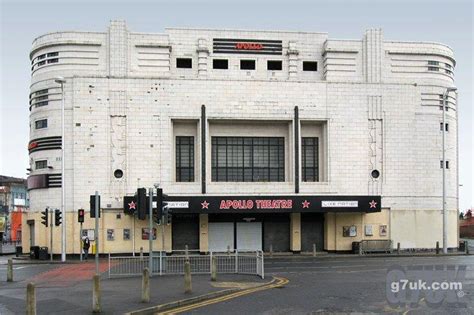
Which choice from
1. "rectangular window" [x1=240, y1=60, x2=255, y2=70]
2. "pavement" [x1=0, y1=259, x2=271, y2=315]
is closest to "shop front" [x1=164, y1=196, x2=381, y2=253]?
"rectangular window" [x1=240, y1=60, x2=255, y2=70]

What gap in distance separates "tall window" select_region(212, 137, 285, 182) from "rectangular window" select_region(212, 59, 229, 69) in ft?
18.8

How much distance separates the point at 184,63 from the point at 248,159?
→ 9.08 meters

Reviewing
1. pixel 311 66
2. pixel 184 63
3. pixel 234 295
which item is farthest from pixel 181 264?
pixel 311 66

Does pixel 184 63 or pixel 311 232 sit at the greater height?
pixel 184 63

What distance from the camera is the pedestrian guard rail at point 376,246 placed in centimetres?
4678

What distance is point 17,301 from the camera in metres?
18.1

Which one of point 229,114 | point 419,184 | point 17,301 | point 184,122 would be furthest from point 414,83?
point 17,301

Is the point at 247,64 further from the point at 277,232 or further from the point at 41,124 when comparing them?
the point at 41,124

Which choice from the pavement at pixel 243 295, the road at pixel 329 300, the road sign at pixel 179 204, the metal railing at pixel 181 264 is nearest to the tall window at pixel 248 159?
the road sign at pixel 179 204

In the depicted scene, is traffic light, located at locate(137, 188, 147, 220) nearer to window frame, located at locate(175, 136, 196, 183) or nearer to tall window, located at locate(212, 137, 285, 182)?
window frame, located at locate(175, 136, 196, 183)

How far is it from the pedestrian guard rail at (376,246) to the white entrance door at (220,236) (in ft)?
32.5

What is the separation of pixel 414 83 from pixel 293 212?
14.2m

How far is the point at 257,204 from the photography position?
45125mm

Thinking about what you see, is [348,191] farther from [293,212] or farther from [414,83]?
[414,83]
